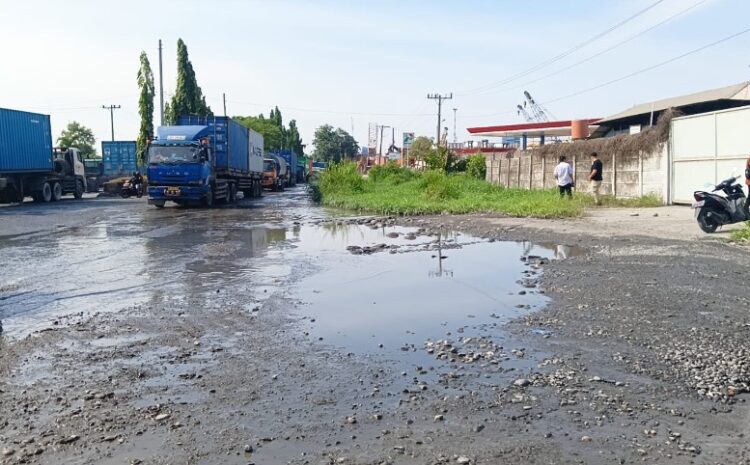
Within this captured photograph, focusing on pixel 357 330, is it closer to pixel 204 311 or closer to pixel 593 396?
pixel 204 311

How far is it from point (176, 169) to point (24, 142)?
10123 millimetres

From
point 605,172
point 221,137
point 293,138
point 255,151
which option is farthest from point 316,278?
point 293,138

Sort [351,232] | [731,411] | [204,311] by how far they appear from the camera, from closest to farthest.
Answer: [731,411]
[204,311]
[351,232]

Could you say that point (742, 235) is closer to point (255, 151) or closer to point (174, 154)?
point (174, 154)

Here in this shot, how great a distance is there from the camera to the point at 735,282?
26.1 ft

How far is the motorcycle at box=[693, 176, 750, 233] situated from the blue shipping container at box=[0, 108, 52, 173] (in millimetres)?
26814

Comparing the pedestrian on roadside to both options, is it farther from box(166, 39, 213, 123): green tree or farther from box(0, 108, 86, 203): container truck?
box(166, 39, 213, 123): green tree

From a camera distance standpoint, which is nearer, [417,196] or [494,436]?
[494,436]

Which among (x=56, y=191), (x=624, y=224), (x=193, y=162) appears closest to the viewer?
(x=624, y=224)

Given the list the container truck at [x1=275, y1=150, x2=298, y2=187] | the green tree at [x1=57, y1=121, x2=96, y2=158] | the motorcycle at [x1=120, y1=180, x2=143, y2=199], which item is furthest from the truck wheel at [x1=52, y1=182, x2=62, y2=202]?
the green tree at [x1=57, y1=121, x2=96, y2=158]

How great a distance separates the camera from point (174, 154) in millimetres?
23906

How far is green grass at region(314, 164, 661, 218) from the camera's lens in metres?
18.5

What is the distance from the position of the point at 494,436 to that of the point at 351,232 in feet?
40.0

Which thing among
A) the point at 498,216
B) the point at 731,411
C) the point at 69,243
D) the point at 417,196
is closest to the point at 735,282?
the point at 731,411
